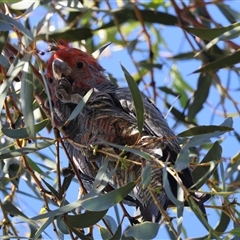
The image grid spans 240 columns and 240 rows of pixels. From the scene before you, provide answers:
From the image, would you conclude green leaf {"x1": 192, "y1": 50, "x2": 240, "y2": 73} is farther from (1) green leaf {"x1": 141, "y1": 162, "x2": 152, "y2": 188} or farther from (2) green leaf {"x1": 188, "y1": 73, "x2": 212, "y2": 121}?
(1) green leaf {"x1": 141, "y1": 162, "x2": 152, "y2": 188}

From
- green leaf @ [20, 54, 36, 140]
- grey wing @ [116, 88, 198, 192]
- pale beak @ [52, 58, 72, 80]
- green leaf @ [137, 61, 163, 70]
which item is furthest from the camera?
green leaf @ [137, 61, 163, 70]

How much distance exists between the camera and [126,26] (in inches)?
164

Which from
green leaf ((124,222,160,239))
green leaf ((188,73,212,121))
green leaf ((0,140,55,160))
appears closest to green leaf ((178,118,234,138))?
green leaf ((124,222,160,239))

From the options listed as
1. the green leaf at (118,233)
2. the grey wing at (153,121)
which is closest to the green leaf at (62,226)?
the green leaf at (118,233)

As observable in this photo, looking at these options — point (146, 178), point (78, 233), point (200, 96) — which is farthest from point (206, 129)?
point (200, 96)

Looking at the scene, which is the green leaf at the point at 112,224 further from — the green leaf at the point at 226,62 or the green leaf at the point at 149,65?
the green leaf at the point at 149,65

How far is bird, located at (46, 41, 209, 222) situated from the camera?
2.28 meters

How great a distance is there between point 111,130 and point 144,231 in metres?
0.71

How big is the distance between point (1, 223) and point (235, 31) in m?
1.09

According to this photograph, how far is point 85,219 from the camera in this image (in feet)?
6.91

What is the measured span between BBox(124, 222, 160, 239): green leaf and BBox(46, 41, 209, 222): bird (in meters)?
0.28

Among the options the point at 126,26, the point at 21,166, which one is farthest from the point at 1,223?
the point at 126,26

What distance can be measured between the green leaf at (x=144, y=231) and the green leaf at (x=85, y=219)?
240 millimetres

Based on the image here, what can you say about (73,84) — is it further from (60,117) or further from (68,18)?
(68,18)
